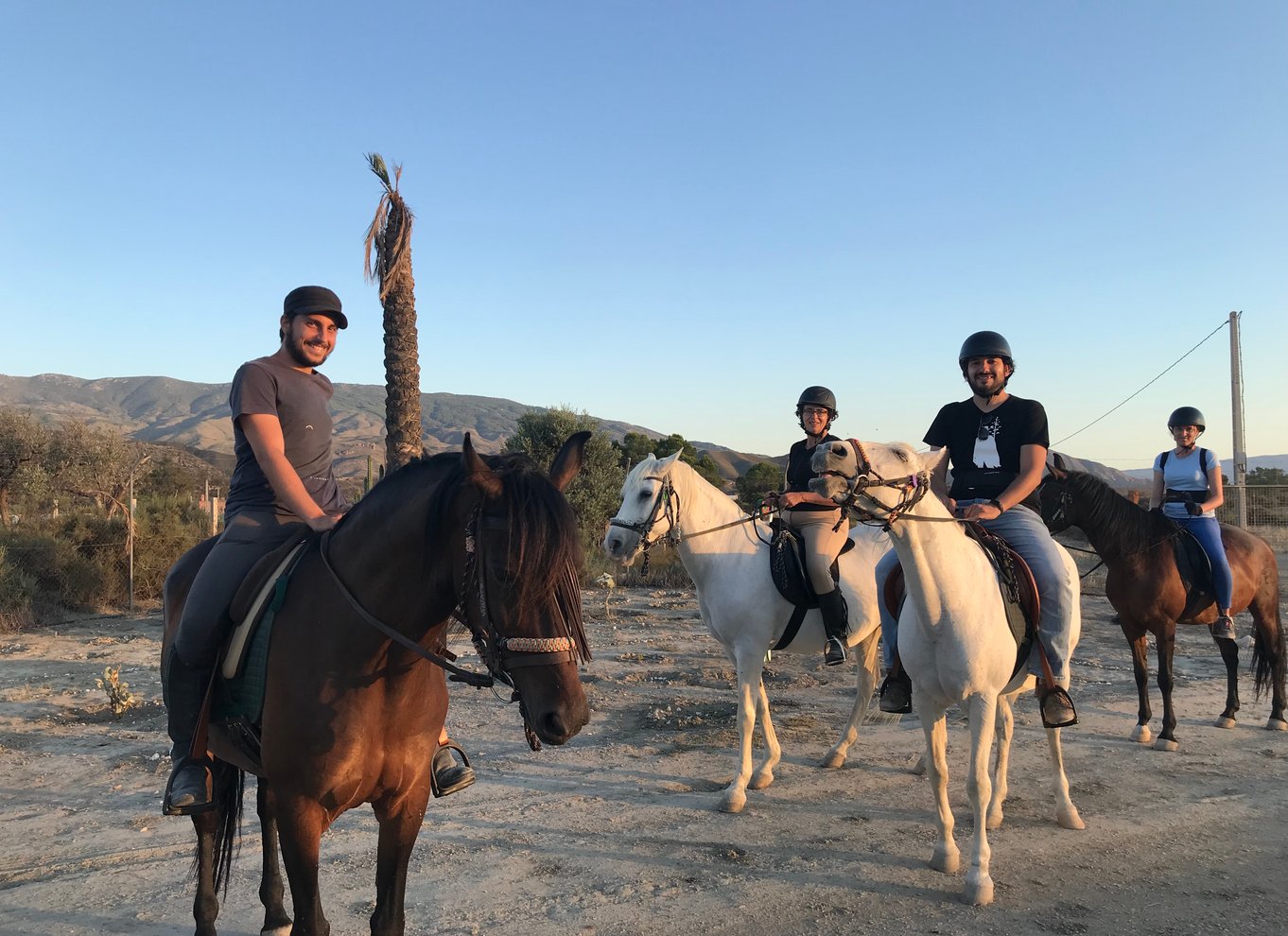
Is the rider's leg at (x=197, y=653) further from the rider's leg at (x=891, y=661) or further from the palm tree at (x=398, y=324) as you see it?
the palm tree at (x=398, y=324)

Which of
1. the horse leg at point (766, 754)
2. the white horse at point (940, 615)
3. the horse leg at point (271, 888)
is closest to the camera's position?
the horse leg at point (271, 888)

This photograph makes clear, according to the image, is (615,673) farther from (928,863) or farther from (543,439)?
(543,439)

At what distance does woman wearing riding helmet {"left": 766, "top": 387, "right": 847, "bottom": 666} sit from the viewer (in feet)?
18.9

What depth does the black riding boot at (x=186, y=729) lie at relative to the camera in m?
2.71

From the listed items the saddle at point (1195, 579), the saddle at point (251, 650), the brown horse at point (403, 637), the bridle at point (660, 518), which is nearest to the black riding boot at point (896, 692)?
the bridle at point (660, 518)

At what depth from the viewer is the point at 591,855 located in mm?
4379

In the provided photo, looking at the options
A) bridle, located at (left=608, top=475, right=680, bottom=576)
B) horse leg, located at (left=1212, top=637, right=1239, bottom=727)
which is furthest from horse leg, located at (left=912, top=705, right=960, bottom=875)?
horse leg, located at (left=1212, top=637, right=1239, bottom=727)

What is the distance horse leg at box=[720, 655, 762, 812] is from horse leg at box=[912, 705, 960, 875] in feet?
4.26

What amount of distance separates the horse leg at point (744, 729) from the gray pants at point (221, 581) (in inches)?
140

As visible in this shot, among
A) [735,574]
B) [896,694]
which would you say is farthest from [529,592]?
[735,574]

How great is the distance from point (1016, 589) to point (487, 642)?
353cm

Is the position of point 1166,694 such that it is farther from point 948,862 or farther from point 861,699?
point 948,862

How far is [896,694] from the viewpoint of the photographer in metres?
4.70

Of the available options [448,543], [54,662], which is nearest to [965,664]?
[448,543]
